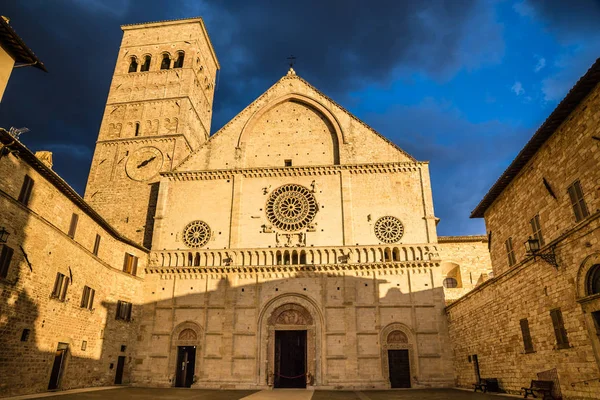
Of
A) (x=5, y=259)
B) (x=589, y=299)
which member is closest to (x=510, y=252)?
(x=589, y=299)

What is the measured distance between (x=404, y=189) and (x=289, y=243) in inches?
318

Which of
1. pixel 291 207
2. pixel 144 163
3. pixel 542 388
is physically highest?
pixel 144 163

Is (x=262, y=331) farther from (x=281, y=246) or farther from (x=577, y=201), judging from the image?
(x=577, y=201)

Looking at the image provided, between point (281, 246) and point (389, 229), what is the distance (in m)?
6.69

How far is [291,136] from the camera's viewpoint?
2788 centimetres

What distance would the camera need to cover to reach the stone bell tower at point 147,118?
93.0ft

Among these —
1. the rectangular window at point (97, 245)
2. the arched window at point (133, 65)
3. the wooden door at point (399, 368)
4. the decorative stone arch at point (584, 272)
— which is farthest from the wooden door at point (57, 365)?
the arched window at point (133, 65)

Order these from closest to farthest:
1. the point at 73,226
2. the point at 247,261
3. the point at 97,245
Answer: the point at 73,226 < the point at 97,245 < the point at 247,261

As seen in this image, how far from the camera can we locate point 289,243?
24.5m

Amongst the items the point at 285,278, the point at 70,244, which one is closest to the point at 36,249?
the point at 70,244

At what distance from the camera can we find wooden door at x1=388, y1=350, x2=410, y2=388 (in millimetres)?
21438

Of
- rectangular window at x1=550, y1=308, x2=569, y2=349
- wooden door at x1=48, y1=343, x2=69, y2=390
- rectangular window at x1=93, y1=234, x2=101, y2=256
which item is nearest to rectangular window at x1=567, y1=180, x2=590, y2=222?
rectangular window at x1=550, y1=308, x2=569, y2=349

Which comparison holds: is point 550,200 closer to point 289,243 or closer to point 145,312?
point 289,243

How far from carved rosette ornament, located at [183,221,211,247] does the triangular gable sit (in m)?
4.15
